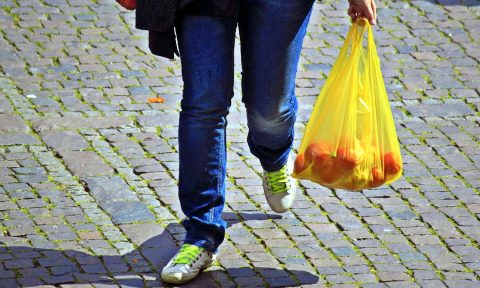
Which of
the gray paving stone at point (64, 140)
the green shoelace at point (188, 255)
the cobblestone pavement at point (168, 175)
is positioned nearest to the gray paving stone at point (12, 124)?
the cobblestone pavement at point (168, 175)

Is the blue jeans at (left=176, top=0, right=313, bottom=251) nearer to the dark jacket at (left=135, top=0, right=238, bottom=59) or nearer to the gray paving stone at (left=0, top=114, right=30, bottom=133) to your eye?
the dark jacket at (left=135, top=0, right=238, bottom=59)

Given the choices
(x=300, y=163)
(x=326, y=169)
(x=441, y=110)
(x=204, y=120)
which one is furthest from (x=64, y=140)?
(x=441, y=110)

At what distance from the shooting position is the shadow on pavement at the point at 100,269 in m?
4.16

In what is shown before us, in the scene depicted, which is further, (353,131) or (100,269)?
(100,269)

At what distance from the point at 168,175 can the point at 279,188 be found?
69 centimetres

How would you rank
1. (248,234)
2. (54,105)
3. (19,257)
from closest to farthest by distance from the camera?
(19,257) → (248,234) → (54,105)

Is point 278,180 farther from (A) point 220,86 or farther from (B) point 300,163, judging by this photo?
(A) point 220,86

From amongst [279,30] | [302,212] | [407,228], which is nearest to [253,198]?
[302,212]

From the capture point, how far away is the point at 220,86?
13.2 ft

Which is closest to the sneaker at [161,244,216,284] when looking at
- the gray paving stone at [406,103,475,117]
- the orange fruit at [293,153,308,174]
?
the orange fruit at [293,153,308,174]

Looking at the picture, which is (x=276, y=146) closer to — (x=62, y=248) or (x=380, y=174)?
(x=380, y=174)

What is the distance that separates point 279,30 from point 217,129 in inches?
17.5

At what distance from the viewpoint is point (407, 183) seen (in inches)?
203

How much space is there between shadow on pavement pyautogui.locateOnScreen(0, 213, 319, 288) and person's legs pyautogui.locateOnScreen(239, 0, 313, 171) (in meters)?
0.59
